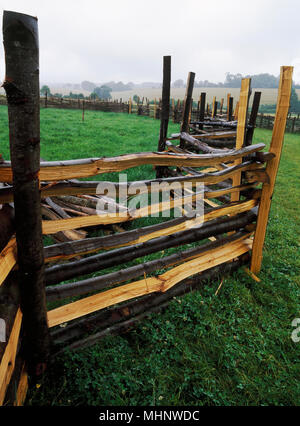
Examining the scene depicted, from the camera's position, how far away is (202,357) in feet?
7.18

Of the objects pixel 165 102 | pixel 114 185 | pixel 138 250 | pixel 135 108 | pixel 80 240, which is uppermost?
pixel 135 108

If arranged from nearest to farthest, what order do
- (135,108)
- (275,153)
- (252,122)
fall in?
(275,153), (252,122), (135,108)

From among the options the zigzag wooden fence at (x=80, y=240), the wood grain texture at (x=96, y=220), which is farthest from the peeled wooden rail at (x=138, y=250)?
the wood grain texture at (x=96, y=220)

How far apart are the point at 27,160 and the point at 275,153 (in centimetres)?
258

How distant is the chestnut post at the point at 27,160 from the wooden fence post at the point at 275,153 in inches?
96.0

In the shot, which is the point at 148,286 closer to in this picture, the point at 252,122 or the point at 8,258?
the point at 8,258

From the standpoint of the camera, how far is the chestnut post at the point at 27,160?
1054mm

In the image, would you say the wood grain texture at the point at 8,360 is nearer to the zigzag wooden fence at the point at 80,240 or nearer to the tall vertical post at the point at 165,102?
the zigzag wooden fence at the point at 80,240

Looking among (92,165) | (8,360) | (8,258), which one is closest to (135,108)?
(92,165)

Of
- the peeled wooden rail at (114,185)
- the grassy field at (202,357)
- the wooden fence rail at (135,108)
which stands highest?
the wooden fence rail at (135,108)

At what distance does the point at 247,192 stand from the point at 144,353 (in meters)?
2.12

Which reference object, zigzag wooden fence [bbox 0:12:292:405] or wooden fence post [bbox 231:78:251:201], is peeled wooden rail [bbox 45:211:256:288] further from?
wooden fence post [bbox 231:78:251:201]
